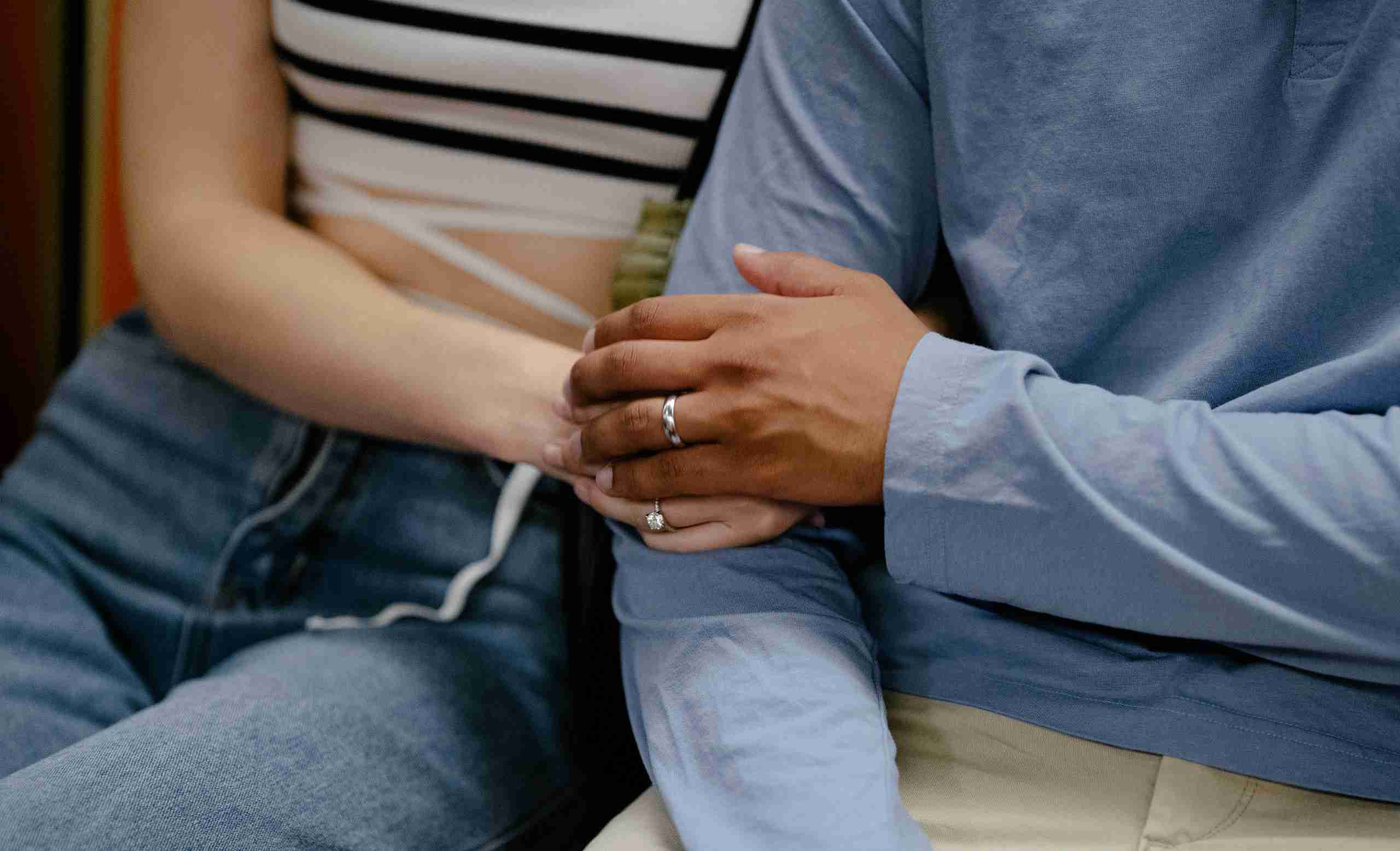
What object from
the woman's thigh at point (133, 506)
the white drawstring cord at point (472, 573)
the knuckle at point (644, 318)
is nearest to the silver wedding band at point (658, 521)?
the knuckle at point (644, 318)

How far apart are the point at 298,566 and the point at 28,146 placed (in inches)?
34.8

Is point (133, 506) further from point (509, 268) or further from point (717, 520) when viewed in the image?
point (717, 520)

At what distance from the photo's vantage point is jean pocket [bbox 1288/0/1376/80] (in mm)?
603

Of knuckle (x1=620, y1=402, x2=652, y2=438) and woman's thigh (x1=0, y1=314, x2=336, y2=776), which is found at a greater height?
knuckle (x1=620, y1=402, x2=652, y2=438)

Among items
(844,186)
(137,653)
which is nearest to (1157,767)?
(844,186)

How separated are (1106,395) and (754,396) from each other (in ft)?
0.69

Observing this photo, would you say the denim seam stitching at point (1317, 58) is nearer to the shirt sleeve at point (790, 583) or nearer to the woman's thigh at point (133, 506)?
the shirt sleeve at point (790, 583)

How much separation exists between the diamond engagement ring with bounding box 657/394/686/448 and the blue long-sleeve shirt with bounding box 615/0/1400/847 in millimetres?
87

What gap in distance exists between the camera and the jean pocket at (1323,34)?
60 cm

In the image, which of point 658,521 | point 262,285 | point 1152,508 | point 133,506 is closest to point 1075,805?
point 1152,508

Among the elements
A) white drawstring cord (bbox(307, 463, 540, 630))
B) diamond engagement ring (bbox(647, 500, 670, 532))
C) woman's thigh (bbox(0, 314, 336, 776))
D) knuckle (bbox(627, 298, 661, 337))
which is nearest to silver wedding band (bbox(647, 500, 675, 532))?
diamond engagement ring (bbox(647, 500, 670, 532))

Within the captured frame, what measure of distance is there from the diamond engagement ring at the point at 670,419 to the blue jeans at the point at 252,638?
29cm

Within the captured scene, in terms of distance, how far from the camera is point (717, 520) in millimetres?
689

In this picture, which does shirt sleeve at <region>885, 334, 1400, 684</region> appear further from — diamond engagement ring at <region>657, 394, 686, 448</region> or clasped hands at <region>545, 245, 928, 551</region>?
diamond engagement ring at <region>657, 394, 686, 448</region>
